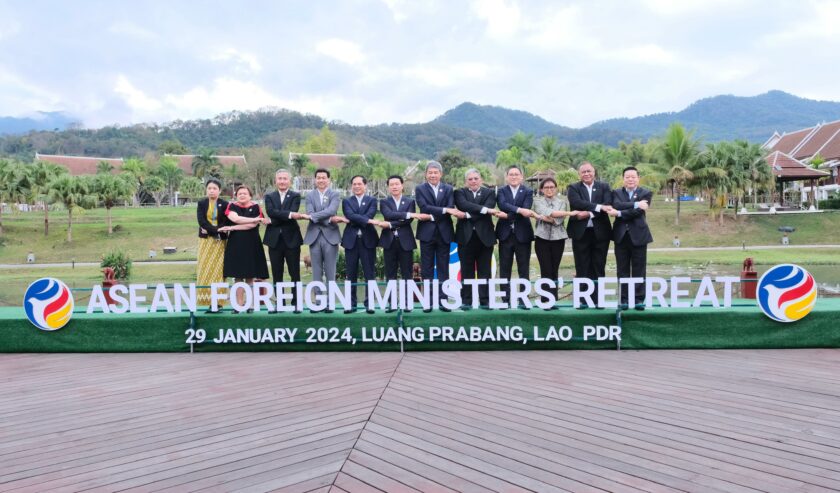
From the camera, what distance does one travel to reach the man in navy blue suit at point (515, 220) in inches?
233

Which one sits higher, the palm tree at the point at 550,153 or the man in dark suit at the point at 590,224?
the palm tree at the point at 550,153

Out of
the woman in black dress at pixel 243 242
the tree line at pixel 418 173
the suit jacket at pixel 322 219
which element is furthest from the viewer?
the tree line at pixel 418 173

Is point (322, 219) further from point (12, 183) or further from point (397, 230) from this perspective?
point (12, 183)

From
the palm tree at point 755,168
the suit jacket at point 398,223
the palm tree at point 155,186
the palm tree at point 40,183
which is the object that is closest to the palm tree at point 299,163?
the palm tree at point 155,186

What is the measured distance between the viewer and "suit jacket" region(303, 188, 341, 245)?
605 centimetres

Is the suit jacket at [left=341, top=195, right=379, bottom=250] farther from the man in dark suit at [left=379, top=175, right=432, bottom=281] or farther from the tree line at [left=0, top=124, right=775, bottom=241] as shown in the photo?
the tree line at [left=0, top=124, right=775, bottom=241]

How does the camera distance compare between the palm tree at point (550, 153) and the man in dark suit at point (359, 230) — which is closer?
the man in dark suit at point (359, 230)

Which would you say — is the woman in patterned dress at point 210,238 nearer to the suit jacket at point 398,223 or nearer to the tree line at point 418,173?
the suit jacket at point 398,223

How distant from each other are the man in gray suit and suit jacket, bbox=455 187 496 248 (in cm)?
127

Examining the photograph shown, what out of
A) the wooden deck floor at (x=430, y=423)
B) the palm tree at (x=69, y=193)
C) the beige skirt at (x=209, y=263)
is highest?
the palm tree at (x=69, y=193)

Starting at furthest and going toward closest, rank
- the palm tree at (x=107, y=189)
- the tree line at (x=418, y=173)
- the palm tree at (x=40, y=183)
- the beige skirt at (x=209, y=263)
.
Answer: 1. the palm tree at (x=107, y=189)
2. the tree line at (x=418, y=173)
3. the palm tree at (x=40, y=183)
4. the beige skirt at (x=209, y=263)

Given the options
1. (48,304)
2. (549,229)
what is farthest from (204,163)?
(549,229)

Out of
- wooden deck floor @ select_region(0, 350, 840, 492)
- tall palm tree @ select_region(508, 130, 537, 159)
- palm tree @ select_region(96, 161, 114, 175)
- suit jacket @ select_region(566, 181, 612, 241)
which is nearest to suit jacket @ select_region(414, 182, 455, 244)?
suit jacket @ select_region(566, 181, 612, 241)

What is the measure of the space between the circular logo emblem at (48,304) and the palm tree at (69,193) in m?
24.3
